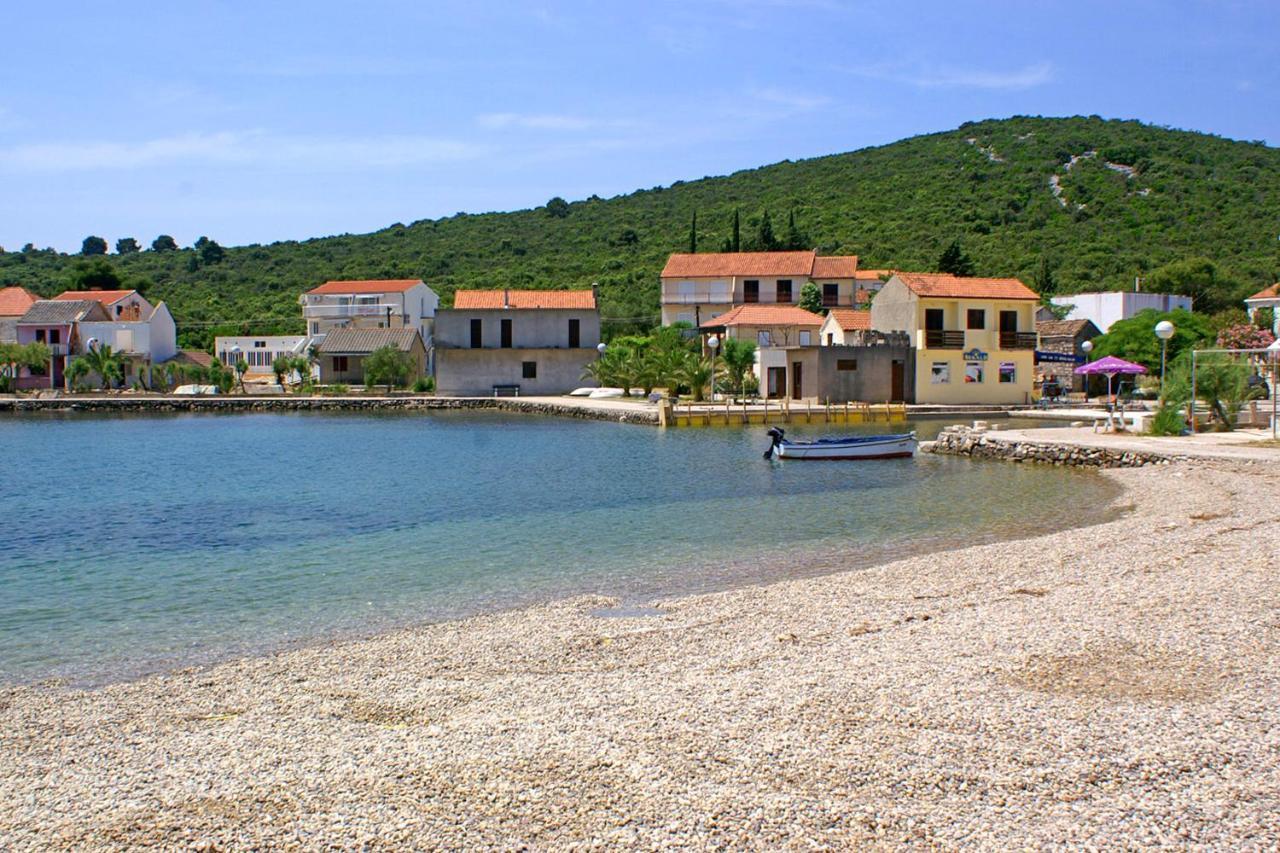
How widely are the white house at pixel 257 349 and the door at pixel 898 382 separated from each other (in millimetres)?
48395

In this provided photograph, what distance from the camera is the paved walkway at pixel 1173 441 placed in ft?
82.9

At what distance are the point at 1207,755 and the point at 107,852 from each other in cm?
626

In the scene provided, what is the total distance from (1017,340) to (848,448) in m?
22.8

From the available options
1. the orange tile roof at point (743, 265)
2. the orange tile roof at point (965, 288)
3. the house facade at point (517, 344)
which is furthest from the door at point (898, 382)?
the orange tile roof at point (743, 265)

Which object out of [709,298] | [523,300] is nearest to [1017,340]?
[709,298]

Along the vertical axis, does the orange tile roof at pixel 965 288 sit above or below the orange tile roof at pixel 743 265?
below

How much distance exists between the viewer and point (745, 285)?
73.2 metres

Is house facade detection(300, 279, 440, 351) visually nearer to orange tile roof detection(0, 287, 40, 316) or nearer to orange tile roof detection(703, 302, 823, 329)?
orange tile roof detection(0, 287, 40, 316)

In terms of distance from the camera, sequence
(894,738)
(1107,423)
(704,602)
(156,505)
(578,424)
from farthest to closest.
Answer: (578,424) → (1107,423) → (156,505) → (704,602) → (894,738)

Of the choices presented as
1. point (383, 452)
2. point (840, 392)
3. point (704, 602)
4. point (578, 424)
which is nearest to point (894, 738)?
point (704, 602)

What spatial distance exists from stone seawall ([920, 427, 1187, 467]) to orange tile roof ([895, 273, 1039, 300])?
16.0 m

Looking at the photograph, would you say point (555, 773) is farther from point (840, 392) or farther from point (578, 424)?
point (840, 392)

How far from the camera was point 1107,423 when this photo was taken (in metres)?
34.8

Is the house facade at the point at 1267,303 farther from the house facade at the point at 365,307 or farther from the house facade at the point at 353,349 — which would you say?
the house facade at the point at 365,307
